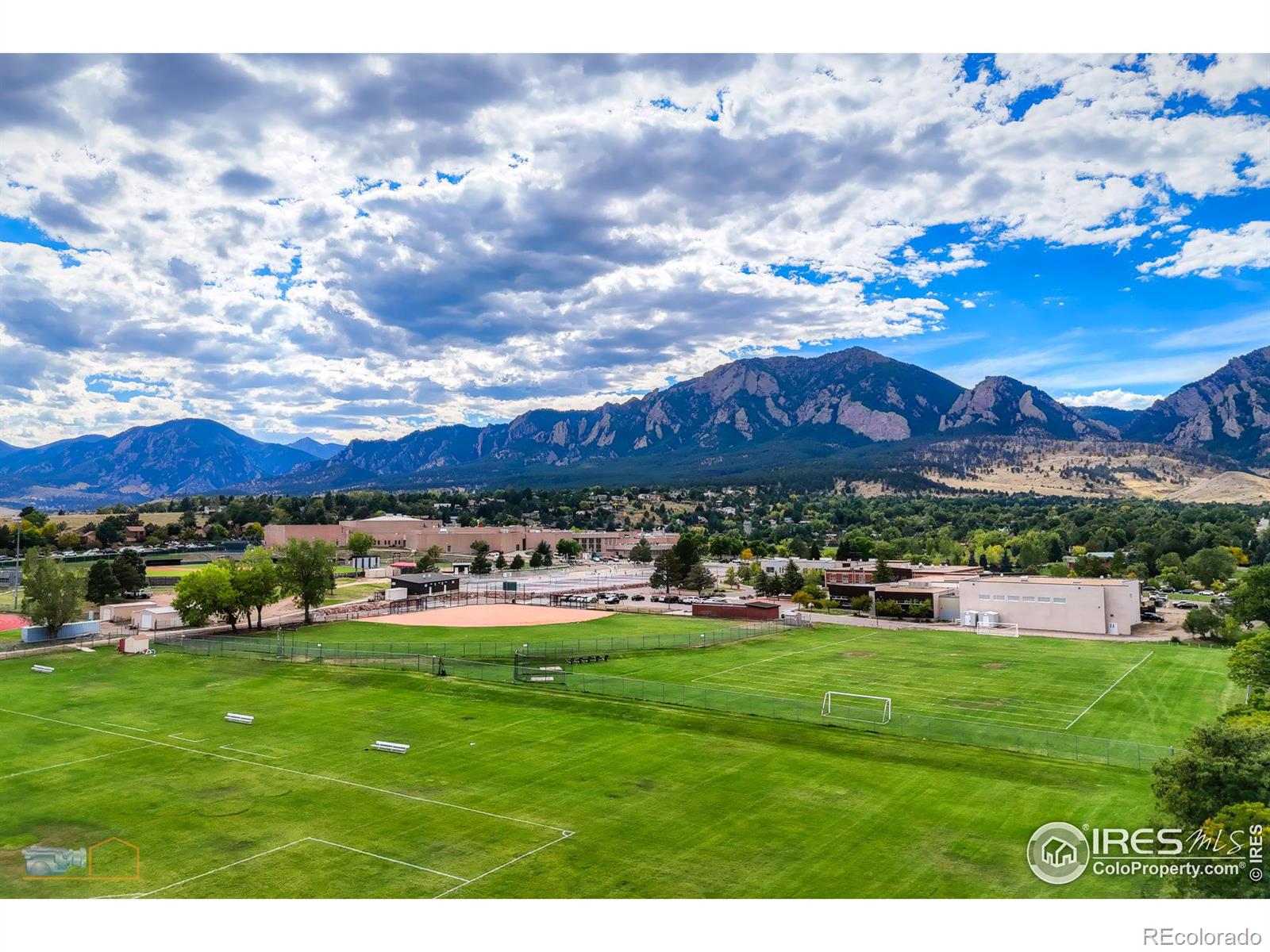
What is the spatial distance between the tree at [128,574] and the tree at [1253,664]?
77.9m

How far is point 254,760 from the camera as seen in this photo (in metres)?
26.9

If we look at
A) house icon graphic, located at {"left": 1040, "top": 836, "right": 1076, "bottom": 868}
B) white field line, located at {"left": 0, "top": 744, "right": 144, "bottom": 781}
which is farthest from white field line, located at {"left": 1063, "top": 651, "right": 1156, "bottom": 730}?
white field line, located at {"left": 0, "top": 744, "right": 144, "bottom": 781}

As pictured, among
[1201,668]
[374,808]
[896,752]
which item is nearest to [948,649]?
[1201,668]

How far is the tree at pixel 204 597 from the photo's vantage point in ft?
182

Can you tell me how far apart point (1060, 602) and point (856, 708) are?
36807mm

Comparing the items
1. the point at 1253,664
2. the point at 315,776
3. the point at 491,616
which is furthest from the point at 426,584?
the point at 1253,664

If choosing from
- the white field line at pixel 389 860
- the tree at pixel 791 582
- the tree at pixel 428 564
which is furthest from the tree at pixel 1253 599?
the tree at pixel 428 564

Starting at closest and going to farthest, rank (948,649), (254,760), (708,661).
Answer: (254,760) < (708,661) < (948,649)

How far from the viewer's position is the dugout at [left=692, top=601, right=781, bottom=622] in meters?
67.7

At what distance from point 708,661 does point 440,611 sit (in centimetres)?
3219

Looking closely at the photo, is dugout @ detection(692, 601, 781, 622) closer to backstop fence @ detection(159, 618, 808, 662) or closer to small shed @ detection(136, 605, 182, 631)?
backstop fence @ detection(159, 618, 808, 662)

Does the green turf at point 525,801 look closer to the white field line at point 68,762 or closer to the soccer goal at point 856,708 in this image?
the white field line at point 68,762

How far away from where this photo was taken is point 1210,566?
294 feet

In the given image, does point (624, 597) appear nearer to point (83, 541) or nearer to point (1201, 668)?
point (1201, 668)
